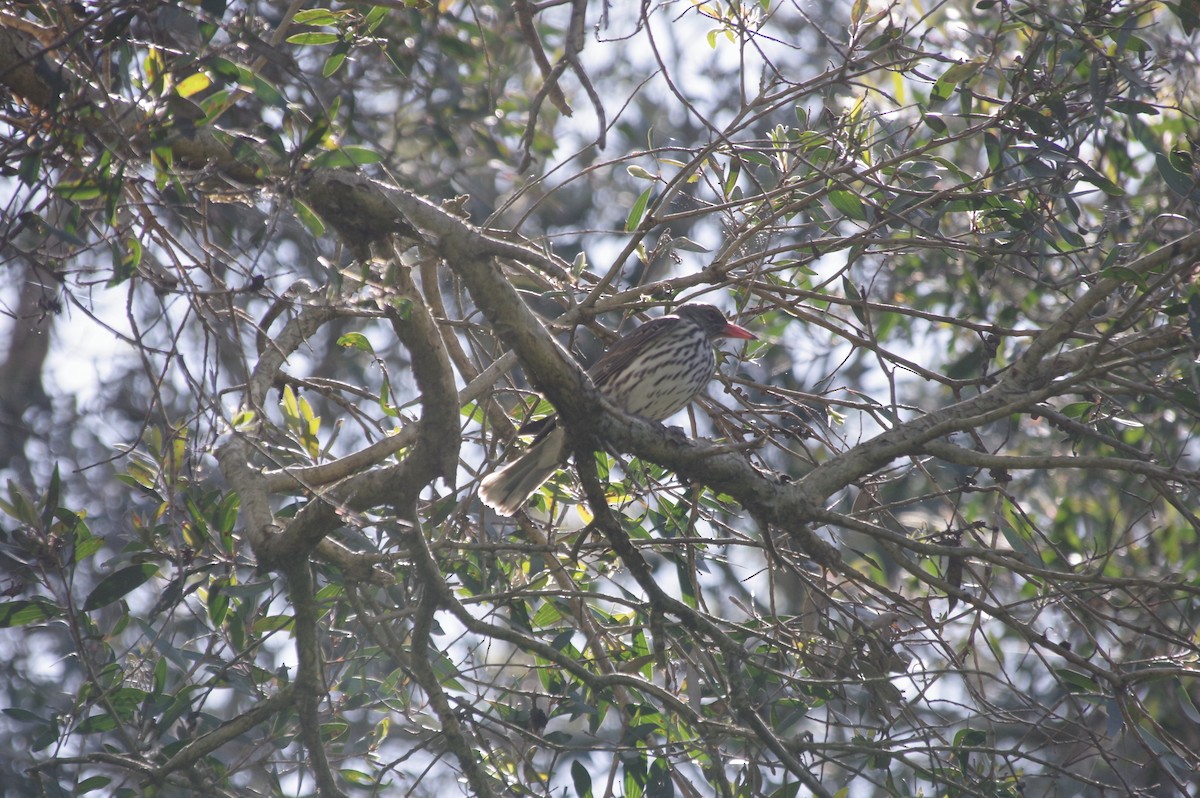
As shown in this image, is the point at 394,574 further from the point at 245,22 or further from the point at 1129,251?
the point at 1129,251

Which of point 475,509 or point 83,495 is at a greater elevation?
point 83,495

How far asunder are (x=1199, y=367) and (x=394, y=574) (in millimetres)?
2780

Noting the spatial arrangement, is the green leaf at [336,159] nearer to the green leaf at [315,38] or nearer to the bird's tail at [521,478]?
the green leaf at [315,38]

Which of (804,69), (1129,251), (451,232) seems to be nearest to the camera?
(451,232)

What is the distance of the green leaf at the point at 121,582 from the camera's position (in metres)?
3.14

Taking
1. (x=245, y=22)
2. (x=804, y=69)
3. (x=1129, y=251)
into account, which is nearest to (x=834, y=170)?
(x=1129, y=251)

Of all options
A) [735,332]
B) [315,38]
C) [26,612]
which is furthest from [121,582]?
[735,332]

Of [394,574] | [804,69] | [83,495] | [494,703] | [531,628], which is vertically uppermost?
[804,69]

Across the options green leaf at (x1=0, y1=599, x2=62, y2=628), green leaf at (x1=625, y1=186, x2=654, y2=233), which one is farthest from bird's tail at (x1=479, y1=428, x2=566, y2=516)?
green leaf at (x1=0, y1=599, x2=62, y2=628)

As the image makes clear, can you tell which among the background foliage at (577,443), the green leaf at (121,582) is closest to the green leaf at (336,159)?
the background foliage at (577,443)

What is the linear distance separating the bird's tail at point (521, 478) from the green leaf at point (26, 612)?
153cm

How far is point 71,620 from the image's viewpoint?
3016 millimetres

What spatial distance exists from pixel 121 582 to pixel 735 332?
9.38ft

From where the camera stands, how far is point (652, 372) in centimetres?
471
